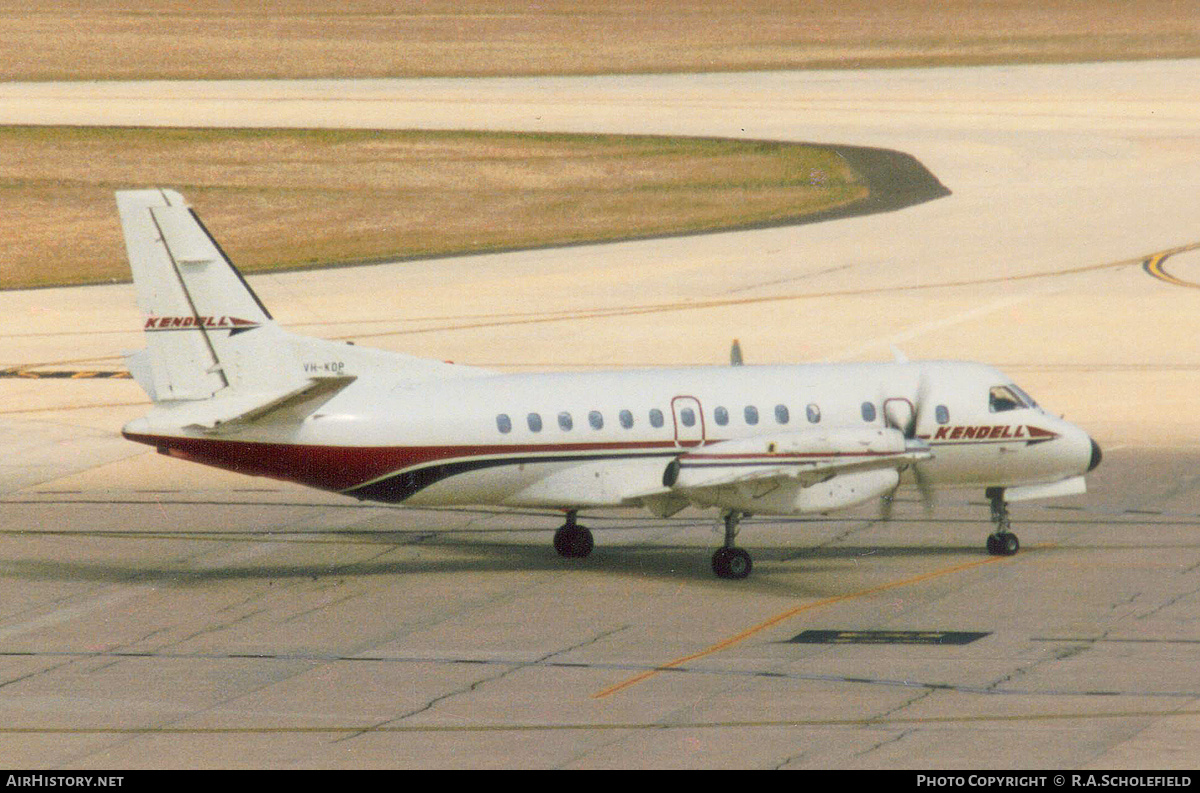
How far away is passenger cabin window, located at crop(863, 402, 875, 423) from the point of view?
3706 centimetres

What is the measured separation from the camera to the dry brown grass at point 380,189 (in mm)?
82312

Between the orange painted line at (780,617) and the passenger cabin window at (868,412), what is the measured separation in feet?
10.2

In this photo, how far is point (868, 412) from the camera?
3709 cm

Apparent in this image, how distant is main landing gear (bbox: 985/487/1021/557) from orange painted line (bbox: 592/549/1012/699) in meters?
0.21

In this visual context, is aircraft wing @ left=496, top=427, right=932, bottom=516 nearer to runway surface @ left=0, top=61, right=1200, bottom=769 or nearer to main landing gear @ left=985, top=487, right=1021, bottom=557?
runway surface @ left=0, top=61, right=1200, bottom=769

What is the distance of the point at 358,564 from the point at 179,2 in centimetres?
13521

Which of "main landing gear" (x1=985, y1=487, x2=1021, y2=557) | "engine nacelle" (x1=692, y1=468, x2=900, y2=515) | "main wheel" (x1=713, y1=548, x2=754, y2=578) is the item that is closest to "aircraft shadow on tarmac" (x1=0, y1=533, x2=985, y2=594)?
"main wheel" (x1=713, y1=548, x2=754, y2=578)

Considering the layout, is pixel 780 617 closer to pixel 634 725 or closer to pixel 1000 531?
pixel 1000 531

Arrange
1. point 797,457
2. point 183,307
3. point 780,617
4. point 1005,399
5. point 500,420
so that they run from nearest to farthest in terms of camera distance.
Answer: point 780,617, point 797,457, point 183,307, point 500,420, point 1005,399

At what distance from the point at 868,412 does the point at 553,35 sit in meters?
115

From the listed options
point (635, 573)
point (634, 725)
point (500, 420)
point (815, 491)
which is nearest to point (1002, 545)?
point (815, 491)

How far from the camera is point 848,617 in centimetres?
3306

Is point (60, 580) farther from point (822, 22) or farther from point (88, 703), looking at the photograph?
point (822, 22)

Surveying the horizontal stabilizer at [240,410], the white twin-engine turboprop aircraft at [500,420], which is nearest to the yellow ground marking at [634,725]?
the white twin-engine turboprop aircraft at [500,420]
